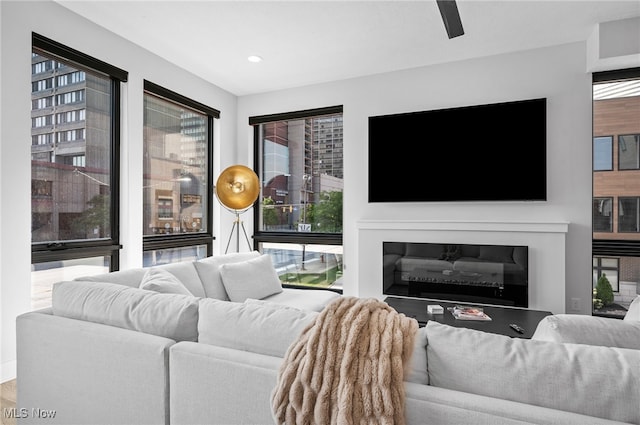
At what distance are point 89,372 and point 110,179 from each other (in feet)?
7.32

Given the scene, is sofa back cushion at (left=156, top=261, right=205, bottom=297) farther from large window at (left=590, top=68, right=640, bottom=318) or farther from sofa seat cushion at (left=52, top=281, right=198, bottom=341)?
large window at (left=590, top=68, right=640, bottom=318)

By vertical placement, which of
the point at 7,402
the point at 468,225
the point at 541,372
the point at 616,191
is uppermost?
the point at 616,191

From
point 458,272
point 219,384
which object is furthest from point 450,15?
point 458,272

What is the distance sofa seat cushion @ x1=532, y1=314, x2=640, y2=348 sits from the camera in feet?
3.58

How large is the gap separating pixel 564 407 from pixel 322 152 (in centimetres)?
385

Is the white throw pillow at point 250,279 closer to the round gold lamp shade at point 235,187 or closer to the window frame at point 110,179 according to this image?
the round gold lamp shade at point 235,187

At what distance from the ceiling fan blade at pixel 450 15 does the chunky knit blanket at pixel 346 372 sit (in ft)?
5.58

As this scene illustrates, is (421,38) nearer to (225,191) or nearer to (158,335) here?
(225,191)

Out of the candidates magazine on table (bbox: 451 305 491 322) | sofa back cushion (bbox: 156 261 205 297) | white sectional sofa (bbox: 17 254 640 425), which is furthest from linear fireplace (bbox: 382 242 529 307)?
white sectional sofa (bbox: 17 254 640 425)

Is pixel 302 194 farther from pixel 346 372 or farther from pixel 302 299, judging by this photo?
pixel 346 372

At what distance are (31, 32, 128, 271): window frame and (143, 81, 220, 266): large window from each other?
0.33 m

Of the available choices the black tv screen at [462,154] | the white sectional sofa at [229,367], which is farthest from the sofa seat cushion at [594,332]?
the black tv screen at [462,154]

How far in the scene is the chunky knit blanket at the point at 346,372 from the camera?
0.92 metres

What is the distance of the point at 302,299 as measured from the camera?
301 cm
